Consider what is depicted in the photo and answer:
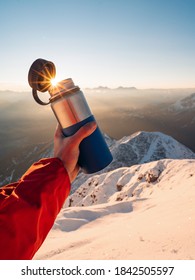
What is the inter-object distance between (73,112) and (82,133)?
37 centimetres

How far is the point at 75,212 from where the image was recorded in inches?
503

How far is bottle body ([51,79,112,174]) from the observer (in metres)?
2.53

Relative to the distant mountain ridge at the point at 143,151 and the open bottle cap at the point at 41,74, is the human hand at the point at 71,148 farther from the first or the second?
the distant mountain ridge at the point at 143,151

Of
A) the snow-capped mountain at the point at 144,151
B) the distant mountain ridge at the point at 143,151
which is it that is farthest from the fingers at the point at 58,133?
the snow-capped mountain at the point at 144,151

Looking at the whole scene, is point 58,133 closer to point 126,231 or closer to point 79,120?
point 79,120

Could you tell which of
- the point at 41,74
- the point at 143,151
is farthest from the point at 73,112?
the point at 143,151

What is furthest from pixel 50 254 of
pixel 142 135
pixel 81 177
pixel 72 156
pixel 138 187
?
pixel 142 135

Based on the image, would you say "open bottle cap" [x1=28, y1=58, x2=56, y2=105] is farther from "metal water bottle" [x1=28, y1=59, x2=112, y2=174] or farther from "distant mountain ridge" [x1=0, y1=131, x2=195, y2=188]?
"distant mountain ridge" [x1=0, y1=131, x2=195, y2=188]

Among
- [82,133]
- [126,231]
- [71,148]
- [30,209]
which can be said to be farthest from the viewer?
[126,231]

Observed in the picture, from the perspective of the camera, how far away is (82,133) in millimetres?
2316

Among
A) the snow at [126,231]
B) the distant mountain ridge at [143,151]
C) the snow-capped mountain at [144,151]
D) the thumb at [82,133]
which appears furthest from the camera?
the snow-capped mountain at [144,151]

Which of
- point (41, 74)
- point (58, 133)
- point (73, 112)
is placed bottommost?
A: point (58, 133)

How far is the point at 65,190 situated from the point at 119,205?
39.5ft

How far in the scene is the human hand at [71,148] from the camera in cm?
210
